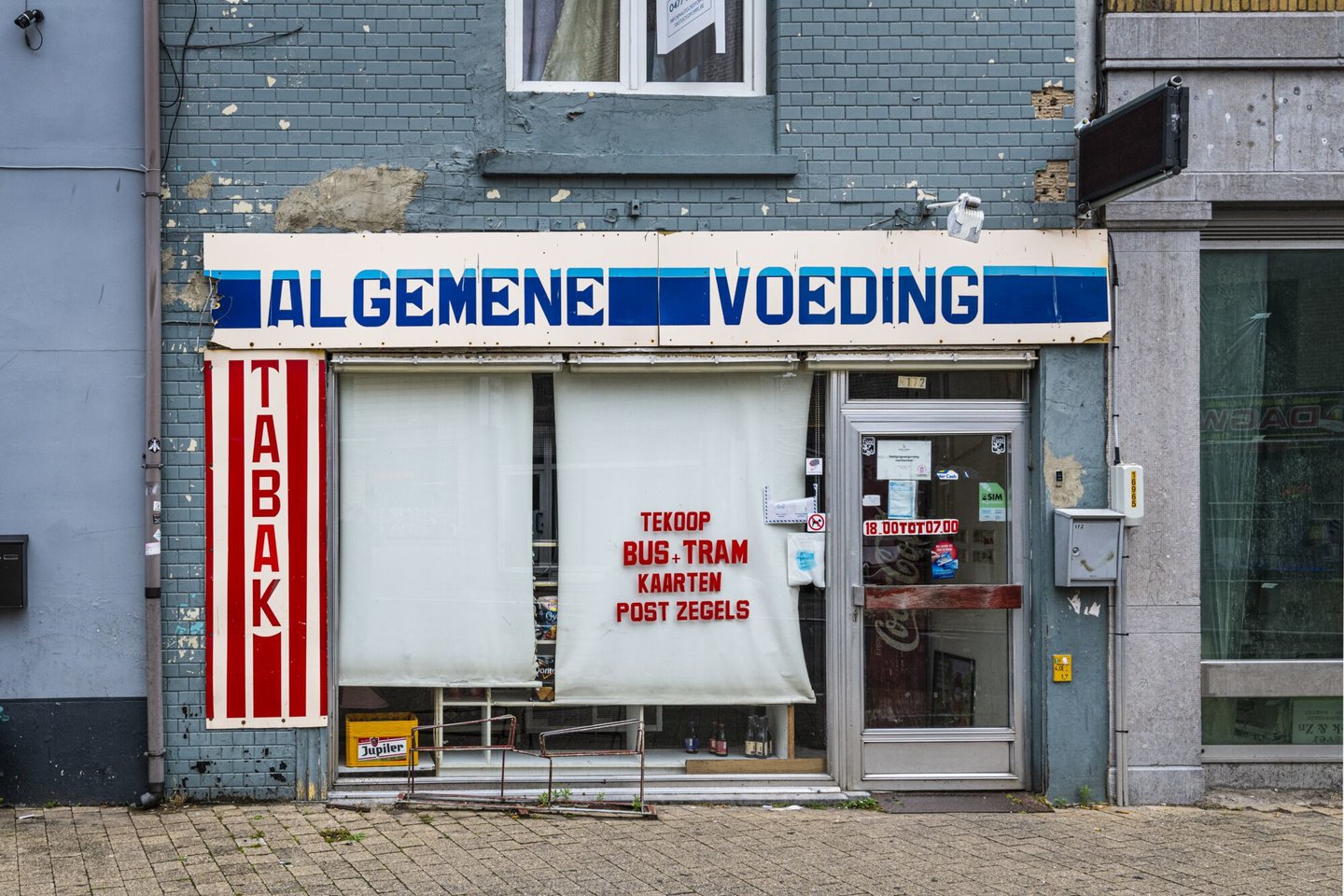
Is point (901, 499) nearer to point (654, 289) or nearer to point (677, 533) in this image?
point (677, 533)

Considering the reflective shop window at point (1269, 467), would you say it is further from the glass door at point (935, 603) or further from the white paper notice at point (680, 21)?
the white paper notice at point (680, 21)

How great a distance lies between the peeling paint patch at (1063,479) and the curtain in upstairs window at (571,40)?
3511 mm

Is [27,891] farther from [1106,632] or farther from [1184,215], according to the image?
[1184,215]

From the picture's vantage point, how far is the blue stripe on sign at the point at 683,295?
7035 millimetres

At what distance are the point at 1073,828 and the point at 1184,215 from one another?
3.62 m

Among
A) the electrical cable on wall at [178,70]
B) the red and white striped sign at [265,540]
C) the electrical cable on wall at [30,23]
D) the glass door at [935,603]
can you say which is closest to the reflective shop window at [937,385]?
the glass door at [935,603]

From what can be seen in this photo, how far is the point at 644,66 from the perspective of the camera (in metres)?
7.33

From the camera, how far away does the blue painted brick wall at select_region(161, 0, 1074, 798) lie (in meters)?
6.91

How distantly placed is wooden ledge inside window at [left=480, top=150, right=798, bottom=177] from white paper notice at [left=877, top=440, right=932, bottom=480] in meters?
1.74

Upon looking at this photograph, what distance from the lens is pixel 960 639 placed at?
7.32 metres

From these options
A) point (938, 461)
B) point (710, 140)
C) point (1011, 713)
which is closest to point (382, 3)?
point (710, 140)

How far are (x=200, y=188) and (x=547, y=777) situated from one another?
13.1 ft

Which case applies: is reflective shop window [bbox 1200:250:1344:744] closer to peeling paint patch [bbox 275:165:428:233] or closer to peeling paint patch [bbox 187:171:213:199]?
peeling paint patch [bbox 275:165:428:233]

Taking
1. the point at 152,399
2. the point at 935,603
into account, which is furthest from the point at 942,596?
the point at 152,399
